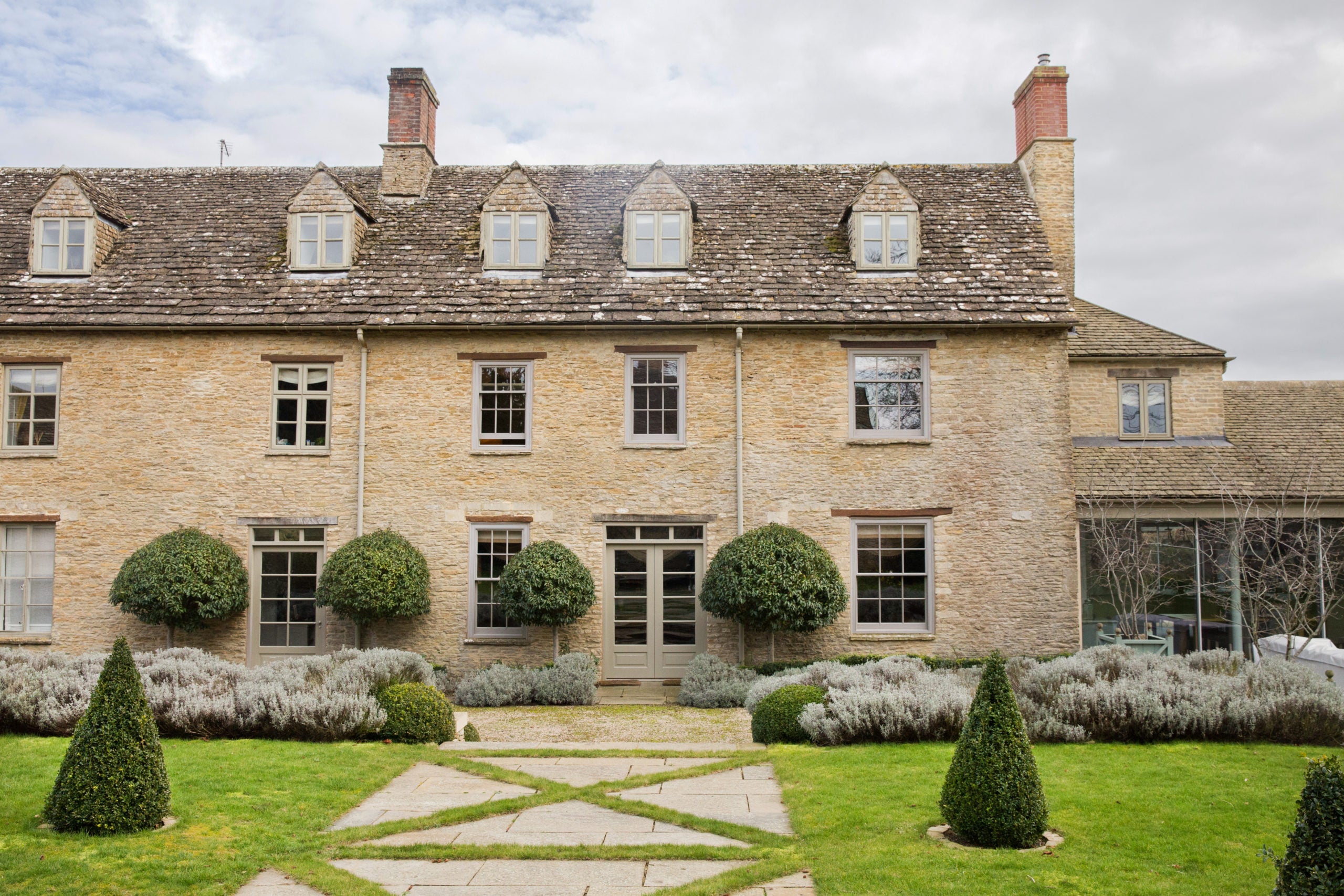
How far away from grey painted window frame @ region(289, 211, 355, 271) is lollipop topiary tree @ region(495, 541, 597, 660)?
262 inches

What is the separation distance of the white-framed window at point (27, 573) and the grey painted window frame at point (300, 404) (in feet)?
14.0

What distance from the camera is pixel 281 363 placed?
1773cm

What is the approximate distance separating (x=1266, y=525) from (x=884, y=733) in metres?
11.7

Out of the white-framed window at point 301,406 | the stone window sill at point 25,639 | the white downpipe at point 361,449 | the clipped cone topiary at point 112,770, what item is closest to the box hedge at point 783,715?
the clipped cone topiary at point 112,770

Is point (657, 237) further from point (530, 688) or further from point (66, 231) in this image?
point (66, 231)

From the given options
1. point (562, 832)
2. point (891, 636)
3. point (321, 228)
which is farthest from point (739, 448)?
point (562, 832)

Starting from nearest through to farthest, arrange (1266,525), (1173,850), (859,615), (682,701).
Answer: (1173,850)
(682,701)
(859,615)
(1266,525)

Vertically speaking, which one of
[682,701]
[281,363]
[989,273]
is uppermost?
[989,273]

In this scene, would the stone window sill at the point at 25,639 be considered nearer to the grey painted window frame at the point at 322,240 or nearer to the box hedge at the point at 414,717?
the grey painted window frame at the point at 322,240

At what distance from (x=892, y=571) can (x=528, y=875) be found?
37.4 feet

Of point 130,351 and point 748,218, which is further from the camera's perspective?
point 748,218

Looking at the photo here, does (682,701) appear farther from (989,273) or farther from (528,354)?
(989,273)

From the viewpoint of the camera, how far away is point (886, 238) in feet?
60.1

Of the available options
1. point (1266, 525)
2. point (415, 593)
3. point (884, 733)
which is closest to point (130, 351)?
point (415, 593)
